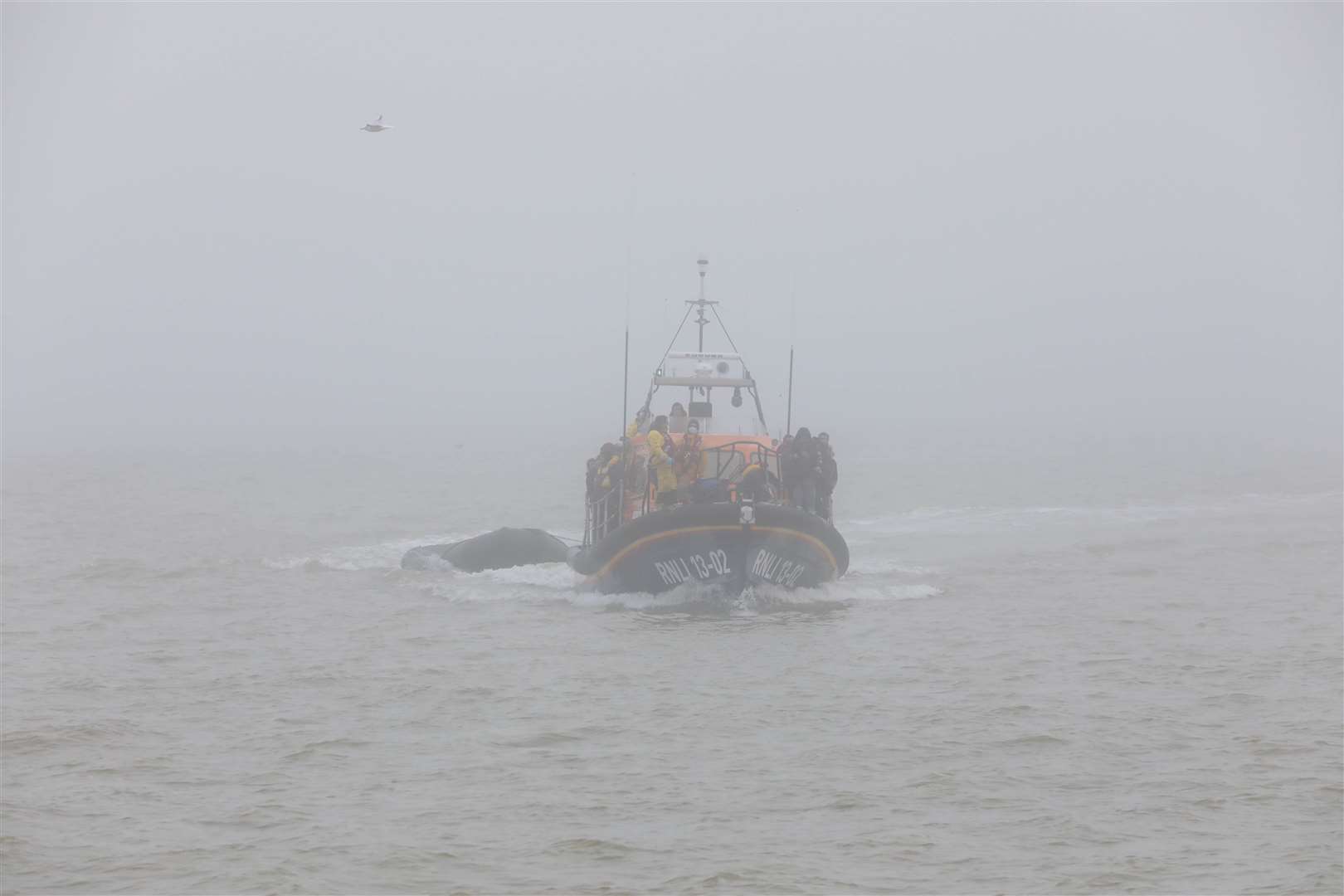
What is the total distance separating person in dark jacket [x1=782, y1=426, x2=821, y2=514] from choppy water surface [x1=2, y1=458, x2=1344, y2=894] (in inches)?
52.5

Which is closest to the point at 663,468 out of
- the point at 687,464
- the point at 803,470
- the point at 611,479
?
the point at 687,464

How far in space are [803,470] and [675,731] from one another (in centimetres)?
720

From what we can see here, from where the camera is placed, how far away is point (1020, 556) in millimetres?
26484

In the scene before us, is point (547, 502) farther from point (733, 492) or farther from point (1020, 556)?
point (733, 492)

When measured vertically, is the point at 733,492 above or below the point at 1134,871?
above

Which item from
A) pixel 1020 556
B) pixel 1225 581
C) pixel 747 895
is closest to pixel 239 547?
pixel 1020 556

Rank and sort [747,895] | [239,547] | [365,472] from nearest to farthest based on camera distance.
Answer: [747,895] → [239,547] → [365,472]

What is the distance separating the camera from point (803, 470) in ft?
65.9

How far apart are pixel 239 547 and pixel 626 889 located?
21.4 meters

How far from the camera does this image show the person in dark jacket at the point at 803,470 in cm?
2009

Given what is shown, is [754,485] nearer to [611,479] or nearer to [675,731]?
[611,479]

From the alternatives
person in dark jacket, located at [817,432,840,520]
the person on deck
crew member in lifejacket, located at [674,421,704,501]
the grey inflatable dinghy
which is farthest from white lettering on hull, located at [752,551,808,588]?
the grey inflatable dinghy

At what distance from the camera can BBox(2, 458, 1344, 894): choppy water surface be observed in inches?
396

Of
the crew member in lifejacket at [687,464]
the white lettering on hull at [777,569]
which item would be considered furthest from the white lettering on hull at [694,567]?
the crew member in lifejacket at [687,464]
